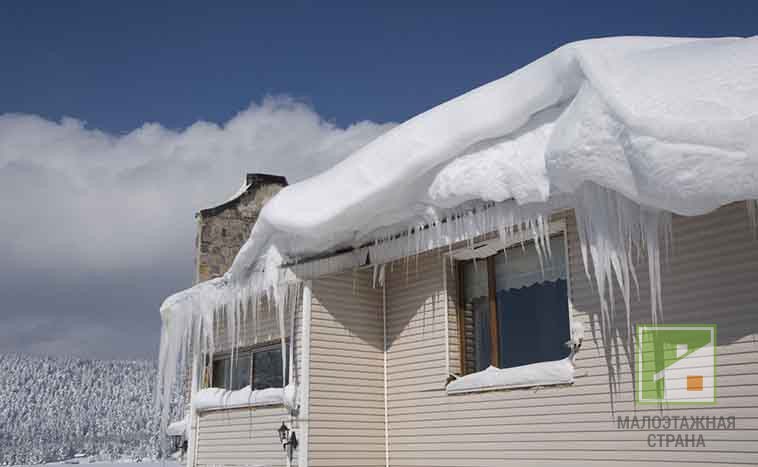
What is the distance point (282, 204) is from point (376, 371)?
217 cm

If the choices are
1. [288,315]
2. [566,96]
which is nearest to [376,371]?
[288,315]

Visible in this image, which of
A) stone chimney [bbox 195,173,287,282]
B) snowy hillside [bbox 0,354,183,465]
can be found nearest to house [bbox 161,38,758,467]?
stone chimney [bbox 195,173,287,282]

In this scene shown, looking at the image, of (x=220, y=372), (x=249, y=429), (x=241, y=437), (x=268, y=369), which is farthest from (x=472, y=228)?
(x=220, y=372)

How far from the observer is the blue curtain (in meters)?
6.65

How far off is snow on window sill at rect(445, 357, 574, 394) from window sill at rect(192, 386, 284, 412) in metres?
2.18

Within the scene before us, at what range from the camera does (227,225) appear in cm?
1472

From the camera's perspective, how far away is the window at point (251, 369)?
875 centimetres

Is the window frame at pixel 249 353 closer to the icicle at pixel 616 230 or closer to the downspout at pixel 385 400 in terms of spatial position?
the downspout at pixel 385 400

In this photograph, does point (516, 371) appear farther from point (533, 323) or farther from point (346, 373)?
point (346, 373)

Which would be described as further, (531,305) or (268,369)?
(268,369)

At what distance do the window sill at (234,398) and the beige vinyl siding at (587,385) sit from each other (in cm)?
139

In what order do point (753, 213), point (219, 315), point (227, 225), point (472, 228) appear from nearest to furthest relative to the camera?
point (753, 213)
point (472, 228)
point (219, 315)
point (227, 225)

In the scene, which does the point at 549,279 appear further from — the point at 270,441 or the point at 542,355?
the point at 270,441

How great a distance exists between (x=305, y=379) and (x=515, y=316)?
2.34 m
